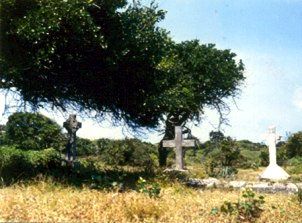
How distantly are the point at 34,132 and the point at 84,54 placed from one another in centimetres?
3378

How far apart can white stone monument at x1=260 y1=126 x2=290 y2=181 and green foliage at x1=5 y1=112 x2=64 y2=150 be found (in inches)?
1016

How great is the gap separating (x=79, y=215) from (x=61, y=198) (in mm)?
1441

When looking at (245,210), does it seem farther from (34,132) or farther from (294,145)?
(294,145)

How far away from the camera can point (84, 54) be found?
51.2 feet

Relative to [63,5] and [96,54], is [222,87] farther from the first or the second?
[63,5]

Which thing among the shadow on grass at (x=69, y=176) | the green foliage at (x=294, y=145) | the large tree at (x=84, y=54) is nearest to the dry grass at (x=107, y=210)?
the shadow on grass at (x=69, y=176)

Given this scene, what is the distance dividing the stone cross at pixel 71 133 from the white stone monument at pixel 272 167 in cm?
1044

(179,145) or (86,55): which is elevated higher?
(86,55)

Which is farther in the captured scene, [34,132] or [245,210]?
[34,132]

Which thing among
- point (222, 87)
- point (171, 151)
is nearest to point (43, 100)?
point (222, 87)

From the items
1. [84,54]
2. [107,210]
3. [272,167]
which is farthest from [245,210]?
[272,167]

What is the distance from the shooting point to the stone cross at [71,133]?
20472 mm

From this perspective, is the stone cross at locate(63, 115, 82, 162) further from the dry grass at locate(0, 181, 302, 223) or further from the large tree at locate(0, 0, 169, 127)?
the dry grass at locate(0, 181, 302, 223)

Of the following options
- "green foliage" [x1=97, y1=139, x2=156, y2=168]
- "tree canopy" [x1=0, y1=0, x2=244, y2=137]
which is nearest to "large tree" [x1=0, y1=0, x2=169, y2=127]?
"tree canopy" [x1=0, y1=0, x2=244, y2=137]
